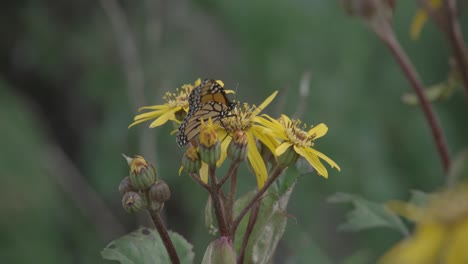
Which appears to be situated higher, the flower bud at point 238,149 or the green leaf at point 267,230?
the flower bud at point 238,149

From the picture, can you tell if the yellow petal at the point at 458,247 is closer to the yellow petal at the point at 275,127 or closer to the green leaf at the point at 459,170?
the green leaf at the point at 459,170

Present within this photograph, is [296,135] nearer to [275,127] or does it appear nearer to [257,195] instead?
[275,127]

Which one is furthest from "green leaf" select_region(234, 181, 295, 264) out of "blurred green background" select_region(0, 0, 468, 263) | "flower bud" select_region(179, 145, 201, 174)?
"blurred green background" select_region(0, 0, 468, 263)

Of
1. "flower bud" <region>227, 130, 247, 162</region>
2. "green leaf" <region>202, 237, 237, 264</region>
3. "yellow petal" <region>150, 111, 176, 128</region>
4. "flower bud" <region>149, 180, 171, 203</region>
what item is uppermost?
"yellow petal" <region>150, 111, 176, 128</region>

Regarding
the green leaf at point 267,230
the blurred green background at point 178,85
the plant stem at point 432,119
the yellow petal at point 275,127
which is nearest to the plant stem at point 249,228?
the green leaf at point 267,230

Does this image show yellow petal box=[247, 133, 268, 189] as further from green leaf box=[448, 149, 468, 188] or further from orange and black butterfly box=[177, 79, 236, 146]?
green leaf box=[448, 149, 468, 188]

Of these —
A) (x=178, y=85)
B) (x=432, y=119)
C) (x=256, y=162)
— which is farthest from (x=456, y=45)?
(x=178, y=85)
